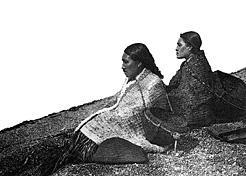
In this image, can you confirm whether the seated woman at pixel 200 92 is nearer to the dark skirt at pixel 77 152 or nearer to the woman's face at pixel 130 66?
the woman's face at pixel 130 66

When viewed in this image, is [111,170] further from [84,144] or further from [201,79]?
[201,79]

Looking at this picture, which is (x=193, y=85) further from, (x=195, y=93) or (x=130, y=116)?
(x=130, y=116)

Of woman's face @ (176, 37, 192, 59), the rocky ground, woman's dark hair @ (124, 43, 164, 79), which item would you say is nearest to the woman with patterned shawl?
woman's dark hair @ (124, 43, 164, 79)

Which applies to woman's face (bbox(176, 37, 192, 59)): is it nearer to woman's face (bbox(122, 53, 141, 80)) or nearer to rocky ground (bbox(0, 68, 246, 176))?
woman's face (bbox(122, 53, 141, 80))

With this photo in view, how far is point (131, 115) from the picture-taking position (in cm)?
420

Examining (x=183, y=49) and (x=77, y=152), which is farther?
(x=183, y=49)

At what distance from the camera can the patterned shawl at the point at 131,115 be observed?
4.19m

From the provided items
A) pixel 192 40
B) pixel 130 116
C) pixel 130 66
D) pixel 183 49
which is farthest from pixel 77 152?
pixel 192 40

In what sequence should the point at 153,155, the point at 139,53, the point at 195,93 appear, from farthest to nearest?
the point at 195,93 → the point at 153,155 → the point at 139,53

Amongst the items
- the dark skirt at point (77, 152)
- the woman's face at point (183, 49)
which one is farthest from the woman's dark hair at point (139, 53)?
the dark skirt at point (77, 152)

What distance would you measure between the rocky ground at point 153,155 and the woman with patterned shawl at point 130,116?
0.52 feet

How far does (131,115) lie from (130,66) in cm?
47

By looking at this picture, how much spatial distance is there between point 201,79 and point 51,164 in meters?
1.80

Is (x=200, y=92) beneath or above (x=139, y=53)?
beneath
